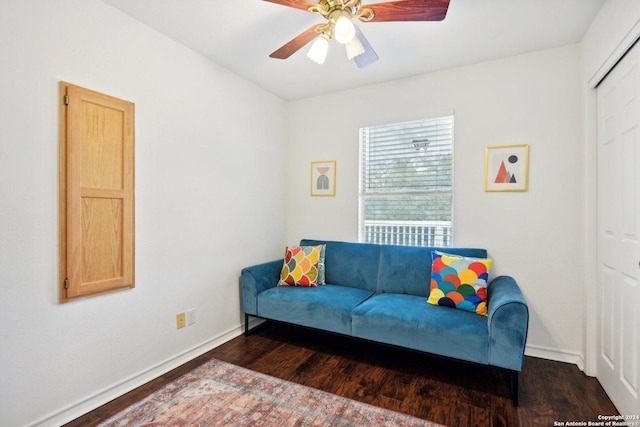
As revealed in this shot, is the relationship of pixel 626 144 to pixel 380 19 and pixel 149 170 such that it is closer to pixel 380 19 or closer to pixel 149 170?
pixel 380 19

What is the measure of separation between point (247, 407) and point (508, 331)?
5.39 ft

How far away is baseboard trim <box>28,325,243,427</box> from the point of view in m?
1.72

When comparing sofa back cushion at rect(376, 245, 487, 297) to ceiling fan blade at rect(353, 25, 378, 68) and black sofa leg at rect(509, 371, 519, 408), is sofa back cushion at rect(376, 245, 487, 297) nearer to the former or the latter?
black sofa leg at rect(509, 371, 519, 408)

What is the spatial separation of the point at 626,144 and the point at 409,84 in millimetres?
1763

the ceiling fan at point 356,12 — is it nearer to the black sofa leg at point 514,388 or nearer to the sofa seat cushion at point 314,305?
the sofa seat cushion at point 314,305

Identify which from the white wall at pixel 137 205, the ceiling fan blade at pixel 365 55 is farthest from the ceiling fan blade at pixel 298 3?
the white wall at pixel 137 205

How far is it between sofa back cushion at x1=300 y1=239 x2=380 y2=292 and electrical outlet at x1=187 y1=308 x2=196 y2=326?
1.26m

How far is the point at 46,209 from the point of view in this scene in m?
1.68

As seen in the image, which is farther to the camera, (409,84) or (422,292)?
(409,84)

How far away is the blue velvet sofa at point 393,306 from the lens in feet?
6.27

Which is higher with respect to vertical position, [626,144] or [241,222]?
[626,144]

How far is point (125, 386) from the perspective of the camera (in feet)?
6.68

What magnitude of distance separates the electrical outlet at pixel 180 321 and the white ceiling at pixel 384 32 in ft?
7.01

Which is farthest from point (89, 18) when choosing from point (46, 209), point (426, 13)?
point (426, 13)
